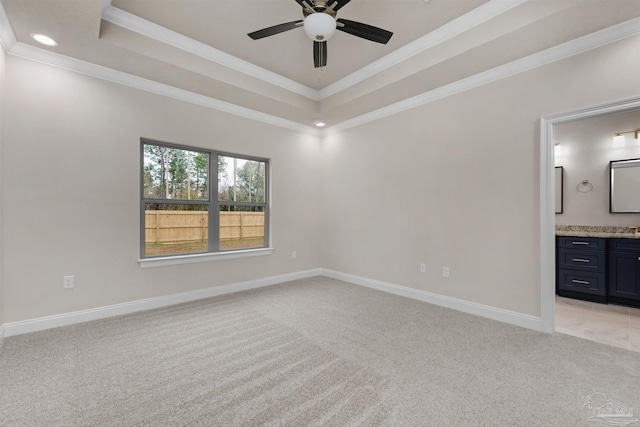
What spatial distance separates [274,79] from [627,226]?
5.20 m

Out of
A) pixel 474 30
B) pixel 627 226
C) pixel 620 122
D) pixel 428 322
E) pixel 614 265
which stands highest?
pixel 474 30

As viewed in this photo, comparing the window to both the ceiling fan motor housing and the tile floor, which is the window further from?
the tile floor

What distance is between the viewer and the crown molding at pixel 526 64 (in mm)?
2318

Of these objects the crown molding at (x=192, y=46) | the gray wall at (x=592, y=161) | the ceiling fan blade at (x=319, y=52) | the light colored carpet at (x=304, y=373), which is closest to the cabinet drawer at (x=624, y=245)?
the gray wall at (x=592, y=161)

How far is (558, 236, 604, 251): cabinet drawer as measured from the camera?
3.57 metres

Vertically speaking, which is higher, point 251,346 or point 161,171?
point 161,171

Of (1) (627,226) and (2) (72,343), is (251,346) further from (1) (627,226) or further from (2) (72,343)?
(1) (627,226)

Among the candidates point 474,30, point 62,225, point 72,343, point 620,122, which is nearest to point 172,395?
point 72,343

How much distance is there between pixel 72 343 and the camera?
7.96 ft

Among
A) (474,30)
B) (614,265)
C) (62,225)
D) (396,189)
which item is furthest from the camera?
(396,189)

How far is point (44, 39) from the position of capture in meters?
2.47

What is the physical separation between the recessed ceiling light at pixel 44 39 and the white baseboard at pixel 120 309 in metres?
2.57
